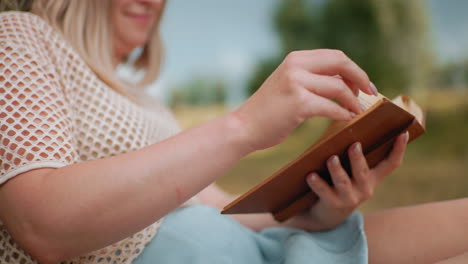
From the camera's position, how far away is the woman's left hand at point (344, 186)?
54 cm

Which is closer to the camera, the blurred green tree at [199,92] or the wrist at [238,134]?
the wrist at [238,134]

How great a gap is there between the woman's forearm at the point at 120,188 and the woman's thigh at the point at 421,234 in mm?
350

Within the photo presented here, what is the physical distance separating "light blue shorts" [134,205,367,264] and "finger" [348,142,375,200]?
0.06 metres

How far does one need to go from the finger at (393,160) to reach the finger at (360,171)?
0.06 feet

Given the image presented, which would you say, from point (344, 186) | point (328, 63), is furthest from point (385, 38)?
point (328, 63)

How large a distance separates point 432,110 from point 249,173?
1431mm

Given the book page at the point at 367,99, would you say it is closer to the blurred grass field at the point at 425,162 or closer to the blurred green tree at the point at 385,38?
the blurred grass field at the point at 425,162

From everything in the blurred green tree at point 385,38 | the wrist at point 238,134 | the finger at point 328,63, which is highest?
the finger at point 328,63

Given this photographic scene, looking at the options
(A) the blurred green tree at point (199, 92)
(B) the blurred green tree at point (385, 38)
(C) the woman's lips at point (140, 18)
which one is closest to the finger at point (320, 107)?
(C) the woman's lips at point (140, 18)

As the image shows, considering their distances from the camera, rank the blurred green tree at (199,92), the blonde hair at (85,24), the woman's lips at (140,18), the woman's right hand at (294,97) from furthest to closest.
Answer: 1. the blurred green tree at (199,92)
2. the woman's lips at (140,18)
3. the blonde hair at (85,24)
4. the woman's right hand at (294,97)

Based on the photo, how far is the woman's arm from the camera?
15.4 inches

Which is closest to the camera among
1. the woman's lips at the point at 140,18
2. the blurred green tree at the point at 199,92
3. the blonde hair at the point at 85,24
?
the blonde hair at the point at 85,24

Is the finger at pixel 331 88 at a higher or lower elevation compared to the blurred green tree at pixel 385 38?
higher

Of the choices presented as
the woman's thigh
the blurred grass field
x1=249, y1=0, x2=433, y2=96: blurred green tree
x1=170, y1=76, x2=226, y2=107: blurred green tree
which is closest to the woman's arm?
the woman's thigh
